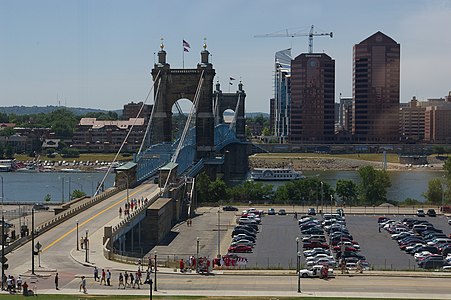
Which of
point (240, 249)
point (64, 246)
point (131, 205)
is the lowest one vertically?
point (240, 249)

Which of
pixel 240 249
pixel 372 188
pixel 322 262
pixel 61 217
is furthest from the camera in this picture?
pixel 372 188

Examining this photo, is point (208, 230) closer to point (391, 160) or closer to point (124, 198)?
point (124, 198)

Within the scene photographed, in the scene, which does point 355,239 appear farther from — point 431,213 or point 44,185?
point 44,185

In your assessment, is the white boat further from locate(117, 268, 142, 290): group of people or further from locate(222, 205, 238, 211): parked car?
locate(117, 268, 142, 290): group of people

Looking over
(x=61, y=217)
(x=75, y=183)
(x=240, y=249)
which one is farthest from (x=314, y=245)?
(x=75, y=183)

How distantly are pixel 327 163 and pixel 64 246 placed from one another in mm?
143674

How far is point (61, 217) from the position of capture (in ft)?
179

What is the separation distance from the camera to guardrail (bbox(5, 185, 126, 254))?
149 feet

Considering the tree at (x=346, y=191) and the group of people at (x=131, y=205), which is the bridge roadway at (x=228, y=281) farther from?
the tree at (x=346, y=191)

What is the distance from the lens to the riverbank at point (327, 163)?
178125 millimetres

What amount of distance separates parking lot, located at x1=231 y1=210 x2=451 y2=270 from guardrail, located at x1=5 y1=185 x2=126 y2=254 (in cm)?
1238

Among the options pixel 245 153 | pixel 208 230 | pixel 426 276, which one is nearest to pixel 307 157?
pixel 245 153

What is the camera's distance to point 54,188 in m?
128

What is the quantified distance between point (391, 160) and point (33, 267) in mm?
159868
